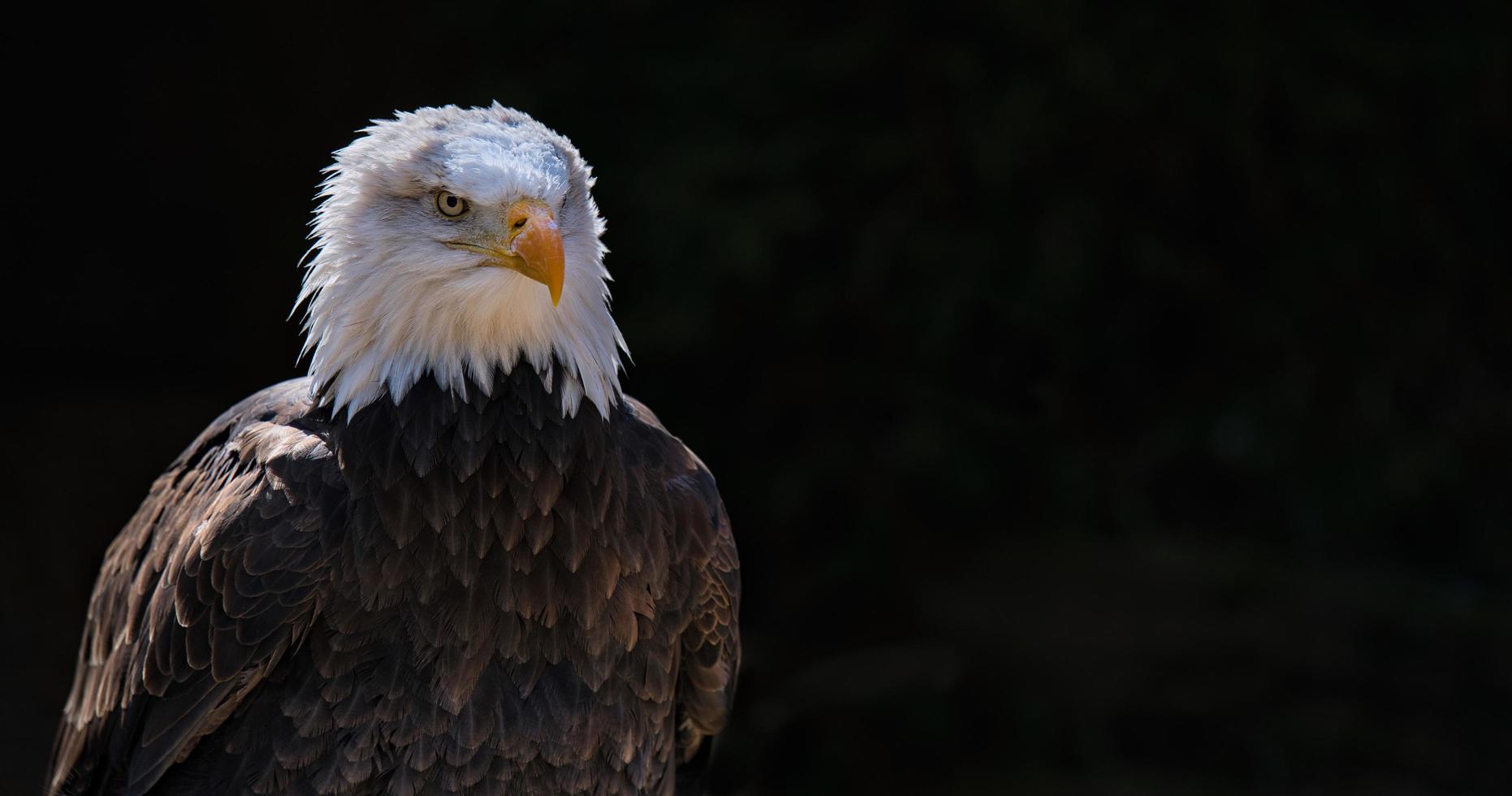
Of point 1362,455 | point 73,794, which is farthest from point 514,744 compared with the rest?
point 1362,455

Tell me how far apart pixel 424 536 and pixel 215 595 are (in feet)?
1.14

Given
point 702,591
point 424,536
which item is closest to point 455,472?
point 424,536

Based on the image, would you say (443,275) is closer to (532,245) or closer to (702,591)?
(532,245)

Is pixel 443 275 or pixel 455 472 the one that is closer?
pixel 443 275

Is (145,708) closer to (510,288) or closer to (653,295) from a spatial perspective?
(510,288)

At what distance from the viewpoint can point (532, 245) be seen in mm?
2225

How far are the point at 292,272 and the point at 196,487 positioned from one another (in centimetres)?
301

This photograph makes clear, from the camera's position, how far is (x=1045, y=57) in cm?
462

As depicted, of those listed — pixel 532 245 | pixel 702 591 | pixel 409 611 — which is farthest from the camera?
pixel 702 591

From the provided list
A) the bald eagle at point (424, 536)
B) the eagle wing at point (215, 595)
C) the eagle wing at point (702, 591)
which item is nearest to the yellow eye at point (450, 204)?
the bald eagle at point (424, 536)

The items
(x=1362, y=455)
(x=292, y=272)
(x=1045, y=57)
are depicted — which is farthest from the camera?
(x=292, y=272)

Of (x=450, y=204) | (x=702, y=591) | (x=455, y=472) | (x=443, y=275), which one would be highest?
(x=450, y=204)

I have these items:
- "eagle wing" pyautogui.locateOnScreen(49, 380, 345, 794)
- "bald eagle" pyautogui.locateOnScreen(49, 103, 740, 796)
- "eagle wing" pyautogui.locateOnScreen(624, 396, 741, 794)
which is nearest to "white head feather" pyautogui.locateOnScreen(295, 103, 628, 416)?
"bald eagle" pyautogui.locateOnScreen(49, 103, 740, 796)

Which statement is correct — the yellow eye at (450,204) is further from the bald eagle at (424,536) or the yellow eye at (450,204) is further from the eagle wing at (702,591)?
the eagle wing at (702,591)
